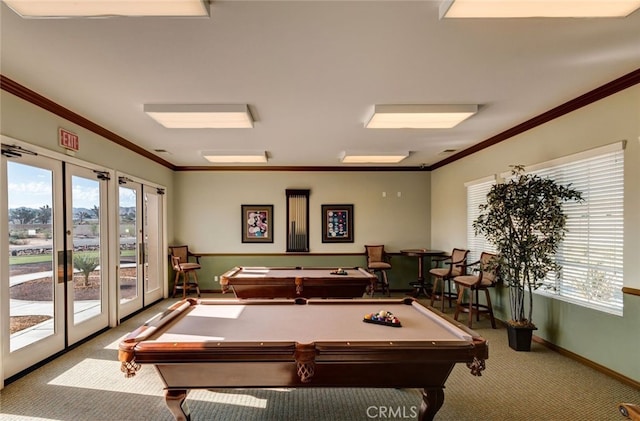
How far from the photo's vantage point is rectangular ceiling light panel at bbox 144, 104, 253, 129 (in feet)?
11.9

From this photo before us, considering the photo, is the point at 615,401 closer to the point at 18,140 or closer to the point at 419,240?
the point at 419,240

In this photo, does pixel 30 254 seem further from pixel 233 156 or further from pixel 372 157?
pixel 372 157

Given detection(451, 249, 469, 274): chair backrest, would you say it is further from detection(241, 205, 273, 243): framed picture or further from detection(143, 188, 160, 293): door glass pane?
detection(143, 188, 160, 293): door glass pane

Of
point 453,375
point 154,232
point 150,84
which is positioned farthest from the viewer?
point 154,232

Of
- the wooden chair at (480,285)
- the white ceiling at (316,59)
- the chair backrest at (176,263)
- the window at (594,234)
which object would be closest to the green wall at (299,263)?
the chair backrest at (176,263)

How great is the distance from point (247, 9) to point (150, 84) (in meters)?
1.53

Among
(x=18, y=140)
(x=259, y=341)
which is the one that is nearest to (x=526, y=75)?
(x=259, y=341)

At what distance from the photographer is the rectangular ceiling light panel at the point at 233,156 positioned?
588 centimetres

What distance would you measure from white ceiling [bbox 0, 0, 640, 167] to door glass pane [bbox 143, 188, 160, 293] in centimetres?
241

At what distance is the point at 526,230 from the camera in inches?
155

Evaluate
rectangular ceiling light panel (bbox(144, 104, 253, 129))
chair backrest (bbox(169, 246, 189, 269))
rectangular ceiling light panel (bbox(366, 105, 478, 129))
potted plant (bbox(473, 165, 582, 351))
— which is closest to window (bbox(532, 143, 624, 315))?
potted plant (bbox(473, 165, 582, 351))

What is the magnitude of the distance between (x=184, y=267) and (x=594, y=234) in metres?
6.19

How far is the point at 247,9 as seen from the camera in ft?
6.66

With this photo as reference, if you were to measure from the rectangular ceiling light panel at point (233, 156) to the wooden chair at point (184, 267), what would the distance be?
2.09 metres
